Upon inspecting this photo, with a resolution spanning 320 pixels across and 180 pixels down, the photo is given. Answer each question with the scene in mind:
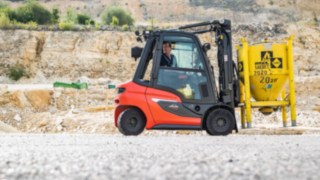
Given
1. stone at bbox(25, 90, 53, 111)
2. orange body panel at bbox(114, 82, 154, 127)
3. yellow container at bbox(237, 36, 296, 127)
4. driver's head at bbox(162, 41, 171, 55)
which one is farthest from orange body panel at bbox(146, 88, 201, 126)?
stone at bbox(25, 90, 53, 111)

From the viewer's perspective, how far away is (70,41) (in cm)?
4341

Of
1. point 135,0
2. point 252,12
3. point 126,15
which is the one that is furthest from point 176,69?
point 135,0

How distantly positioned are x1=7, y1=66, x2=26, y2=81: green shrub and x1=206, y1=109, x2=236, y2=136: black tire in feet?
106

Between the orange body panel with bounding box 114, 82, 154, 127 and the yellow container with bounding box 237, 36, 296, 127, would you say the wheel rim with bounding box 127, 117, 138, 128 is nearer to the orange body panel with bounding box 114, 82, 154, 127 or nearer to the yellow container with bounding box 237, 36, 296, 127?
the orange body panel with bounding box 114, 82, 154, 127

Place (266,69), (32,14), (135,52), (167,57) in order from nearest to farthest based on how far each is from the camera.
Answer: (167,57), (135,52), (266,69), (32,14)

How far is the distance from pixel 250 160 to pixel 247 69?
743cm

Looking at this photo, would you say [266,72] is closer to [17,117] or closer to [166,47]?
[166,47]

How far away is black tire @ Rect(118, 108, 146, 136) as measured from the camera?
36.0 ft

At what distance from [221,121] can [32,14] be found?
4420cm

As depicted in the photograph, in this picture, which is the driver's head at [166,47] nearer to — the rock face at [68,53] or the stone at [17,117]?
the stone at [17,117]

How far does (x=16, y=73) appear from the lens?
41062 millimetres

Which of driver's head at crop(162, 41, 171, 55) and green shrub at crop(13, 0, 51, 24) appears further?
green shrub at crop(13, 0, 51, 24)

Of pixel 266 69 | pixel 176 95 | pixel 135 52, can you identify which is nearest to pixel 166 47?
pixel 135 52

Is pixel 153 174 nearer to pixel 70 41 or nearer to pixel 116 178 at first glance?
pixel 116 178
